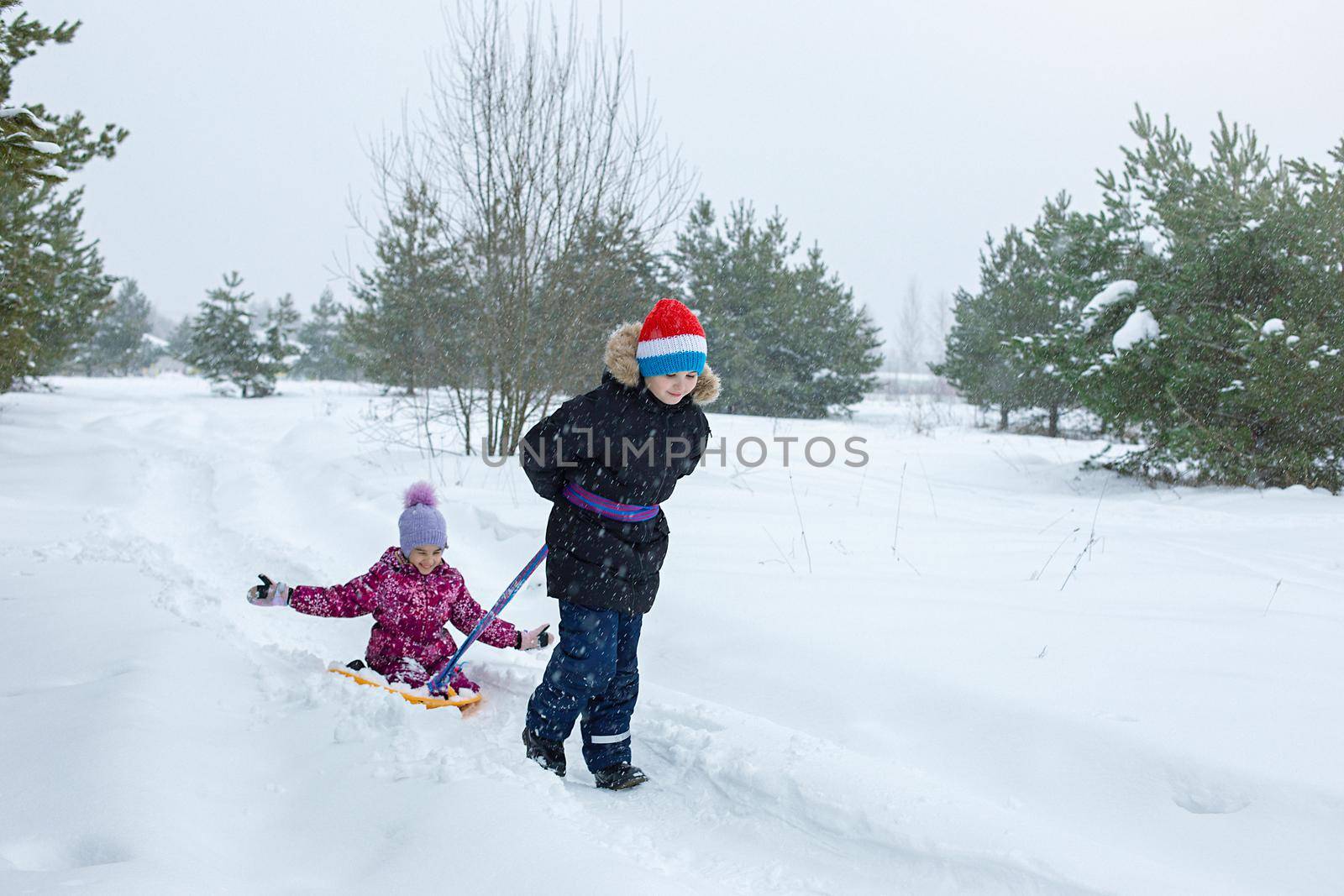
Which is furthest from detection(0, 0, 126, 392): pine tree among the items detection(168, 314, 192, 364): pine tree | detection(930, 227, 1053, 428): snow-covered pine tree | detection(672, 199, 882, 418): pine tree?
detection(168, 314, 192, 364): pine tree

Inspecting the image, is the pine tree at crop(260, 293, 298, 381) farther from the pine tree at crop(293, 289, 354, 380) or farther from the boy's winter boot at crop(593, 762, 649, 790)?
the boy's winter boot at crop(593, 762, 649, 790)

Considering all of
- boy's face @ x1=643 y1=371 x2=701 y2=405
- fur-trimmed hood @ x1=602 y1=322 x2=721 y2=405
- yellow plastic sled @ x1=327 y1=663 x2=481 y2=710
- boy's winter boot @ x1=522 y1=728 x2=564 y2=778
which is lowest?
boy's winter boot @ x1=522 y1=728 x2=564 y2=778

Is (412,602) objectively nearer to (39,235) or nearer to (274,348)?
(39,235)

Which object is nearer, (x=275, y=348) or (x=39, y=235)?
(x=39, y=235)

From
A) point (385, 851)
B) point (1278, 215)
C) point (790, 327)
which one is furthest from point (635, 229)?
point (790, 327)

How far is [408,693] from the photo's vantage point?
10.8 ft

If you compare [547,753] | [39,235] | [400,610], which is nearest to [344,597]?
[400,610]

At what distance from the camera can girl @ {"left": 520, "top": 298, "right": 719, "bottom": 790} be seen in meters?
2.81

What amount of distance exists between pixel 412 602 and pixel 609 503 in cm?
142

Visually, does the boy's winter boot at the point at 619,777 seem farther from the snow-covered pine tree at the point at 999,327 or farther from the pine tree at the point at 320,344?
the pine tree at the point at 320,344

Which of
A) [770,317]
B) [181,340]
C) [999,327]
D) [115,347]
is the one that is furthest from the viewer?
[181,340]

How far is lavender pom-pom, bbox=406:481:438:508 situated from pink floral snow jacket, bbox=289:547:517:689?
26cm

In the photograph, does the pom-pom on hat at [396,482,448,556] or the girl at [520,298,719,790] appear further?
the pom-pom on hat at [396,482,448,556]

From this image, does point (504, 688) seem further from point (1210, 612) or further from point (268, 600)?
point (1210, 612)
